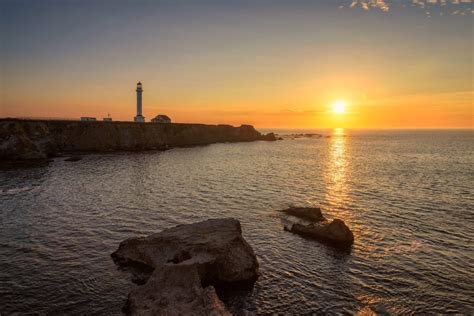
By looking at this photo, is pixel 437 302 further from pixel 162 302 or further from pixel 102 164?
pixel 102 164

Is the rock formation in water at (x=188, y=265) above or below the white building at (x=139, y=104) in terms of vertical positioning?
below

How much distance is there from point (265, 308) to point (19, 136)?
71452mm

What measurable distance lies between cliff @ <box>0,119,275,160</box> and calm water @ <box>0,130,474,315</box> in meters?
21.3

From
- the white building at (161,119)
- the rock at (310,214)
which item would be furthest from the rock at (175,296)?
the white building at (161,119)

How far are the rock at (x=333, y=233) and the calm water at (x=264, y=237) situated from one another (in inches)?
38.2

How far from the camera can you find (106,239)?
23828mm

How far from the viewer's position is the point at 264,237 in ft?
81.8

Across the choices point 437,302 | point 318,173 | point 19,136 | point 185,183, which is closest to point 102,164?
point 19,136

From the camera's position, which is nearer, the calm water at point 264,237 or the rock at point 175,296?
the rock at point 175,296

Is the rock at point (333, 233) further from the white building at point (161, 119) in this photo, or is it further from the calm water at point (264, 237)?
the white building at point (161, 119)

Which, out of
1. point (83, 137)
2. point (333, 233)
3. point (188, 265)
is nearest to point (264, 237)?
point (333, 233)

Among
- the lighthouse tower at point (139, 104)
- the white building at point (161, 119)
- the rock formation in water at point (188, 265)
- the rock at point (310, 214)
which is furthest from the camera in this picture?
the white building at point (161, 119)

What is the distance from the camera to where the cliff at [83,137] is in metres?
67.8

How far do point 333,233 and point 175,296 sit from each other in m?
14.4
